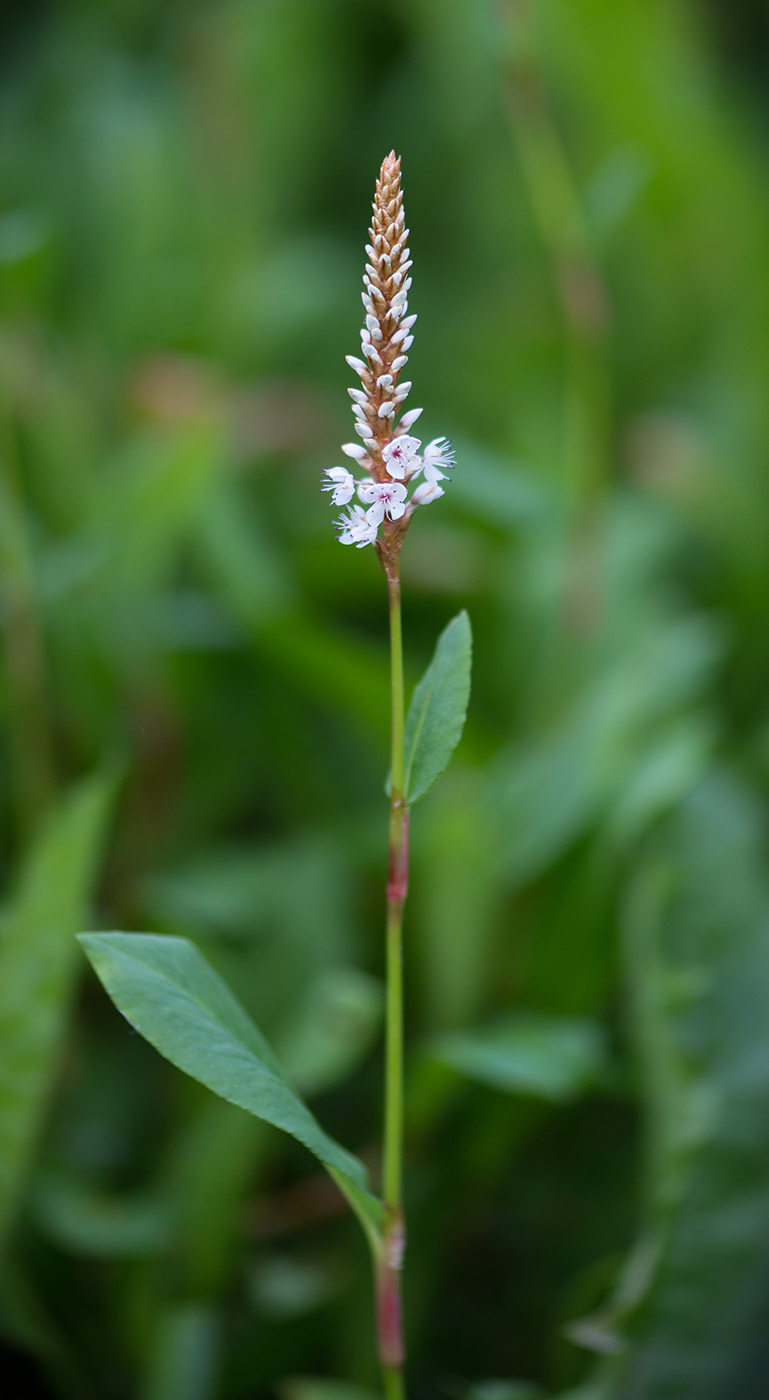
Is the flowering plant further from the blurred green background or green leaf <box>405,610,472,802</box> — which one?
the blurred green background

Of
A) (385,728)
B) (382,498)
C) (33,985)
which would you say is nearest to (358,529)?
(382,498)

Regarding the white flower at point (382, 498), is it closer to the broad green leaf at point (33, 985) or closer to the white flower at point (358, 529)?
the white flower at point (358, 529)

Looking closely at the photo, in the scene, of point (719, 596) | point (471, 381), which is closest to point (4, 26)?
point (471, 381)

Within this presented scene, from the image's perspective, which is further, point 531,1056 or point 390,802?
point 531,1056

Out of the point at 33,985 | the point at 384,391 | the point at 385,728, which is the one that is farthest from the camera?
the point at 385,728

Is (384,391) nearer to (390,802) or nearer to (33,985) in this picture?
(390,802)

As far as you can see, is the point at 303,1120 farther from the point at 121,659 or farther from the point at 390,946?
the point at 121,659

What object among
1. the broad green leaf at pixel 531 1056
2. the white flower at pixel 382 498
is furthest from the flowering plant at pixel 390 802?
the broad green leaf at pixel 531 1056
